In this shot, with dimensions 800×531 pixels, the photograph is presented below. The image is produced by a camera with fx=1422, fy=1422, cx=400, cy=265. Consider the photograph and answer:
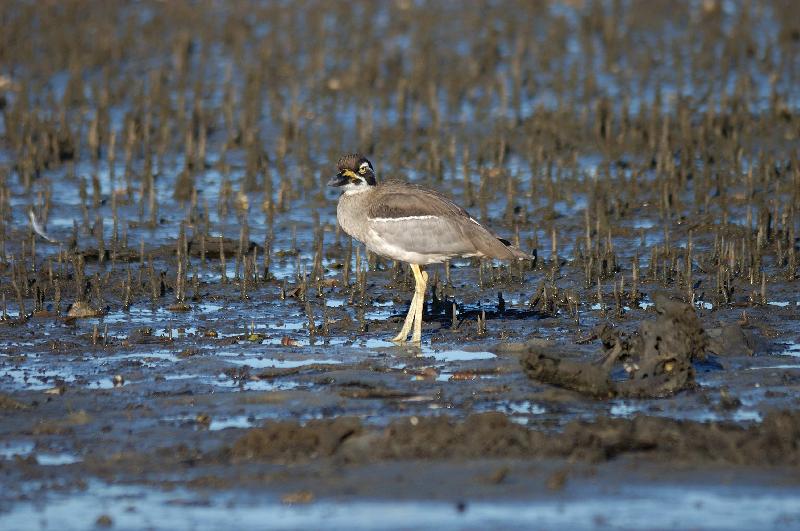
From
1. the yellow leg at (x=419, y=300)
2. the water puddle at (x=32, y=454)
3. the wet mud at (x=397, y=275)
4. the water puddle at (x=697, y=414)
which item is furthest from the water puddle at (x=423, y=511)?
the yellow leg at (x=419, y=300)

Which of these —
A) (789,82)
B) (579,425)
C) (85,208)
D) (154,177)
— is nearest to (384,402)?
(579,425)

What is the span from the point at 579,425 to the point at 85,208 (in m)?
9.12

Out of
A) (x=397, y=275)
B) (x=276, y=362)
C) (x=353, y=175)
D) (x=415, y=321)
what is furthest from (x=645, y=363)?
(x=397, y=275)

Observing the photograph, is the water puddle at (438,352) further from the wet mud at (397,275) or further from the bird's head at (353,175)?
the bird's head at (353,175)

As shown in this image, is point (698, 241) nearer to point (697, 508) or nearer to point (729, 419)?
point (729, 419)

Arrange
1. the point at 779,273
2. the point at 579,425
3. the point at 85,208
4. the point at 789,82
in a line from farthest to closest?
the point at 789,82, the point at 85,208, the point at 779,273, the point at 579,425

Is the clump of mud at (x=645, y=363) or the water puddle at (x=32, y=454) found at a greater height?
the clump of mud at (x=645, y=363)

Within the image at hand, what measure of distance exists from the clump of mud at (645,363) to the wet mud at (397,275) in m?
0.02

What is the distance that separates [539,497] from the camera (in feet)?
24.5

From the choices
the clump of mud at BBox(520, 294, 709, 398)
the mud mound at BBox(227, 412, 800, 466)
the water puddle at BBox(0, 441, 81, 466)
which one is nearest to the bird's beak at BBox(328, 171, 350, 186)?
the clump of mud at BBox(520, 294, 709, 398)

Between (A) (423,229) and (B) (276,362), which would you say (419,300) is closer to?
(A) (423,229)

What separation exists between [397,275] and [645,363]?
4302 mm

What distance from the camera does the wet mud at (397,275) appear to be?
25.8 ft

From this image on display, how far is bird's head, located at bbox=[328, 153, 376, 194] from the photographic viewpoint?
12109 mm
